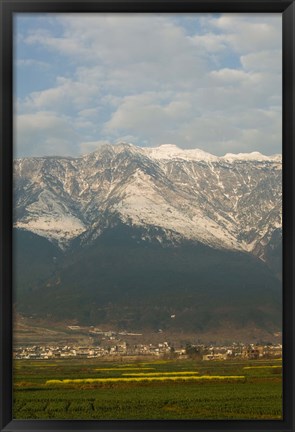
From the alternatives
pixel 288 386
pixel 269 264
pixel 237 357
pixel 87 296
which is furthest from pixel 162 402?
pixel 269 264

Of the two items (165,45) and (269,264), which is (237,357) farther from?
(165,45)

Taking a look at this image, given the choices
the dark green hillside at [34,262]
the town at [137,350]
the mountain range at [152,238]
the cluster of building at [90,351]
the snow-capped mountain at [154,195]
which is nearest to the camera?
the cluster of building at [90,351]

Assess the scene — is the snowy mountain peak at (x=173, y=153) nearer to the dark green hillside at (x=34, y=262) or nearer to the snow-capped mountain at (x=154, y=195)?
the snow-capped mountain at (x=154, y=195)

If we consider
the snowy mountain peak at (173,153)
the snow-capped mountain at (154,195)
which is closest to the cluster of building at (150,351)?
the snow-capped mountain at (154,195)

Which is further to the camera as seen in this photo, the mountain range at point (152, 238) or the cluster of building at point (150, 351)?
the mountain range at point (152, 238)

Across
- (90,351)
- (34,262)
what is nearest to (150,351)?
(90,351)

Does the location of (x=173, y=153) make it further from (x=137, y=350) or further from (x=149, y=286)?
(x=137, y=350)

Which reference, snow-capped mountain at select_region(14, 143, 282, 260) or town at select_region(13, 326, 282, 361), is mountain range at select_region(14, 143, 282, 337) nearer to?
snow-capped mountain at select_region(14, 143, 282, 260)
